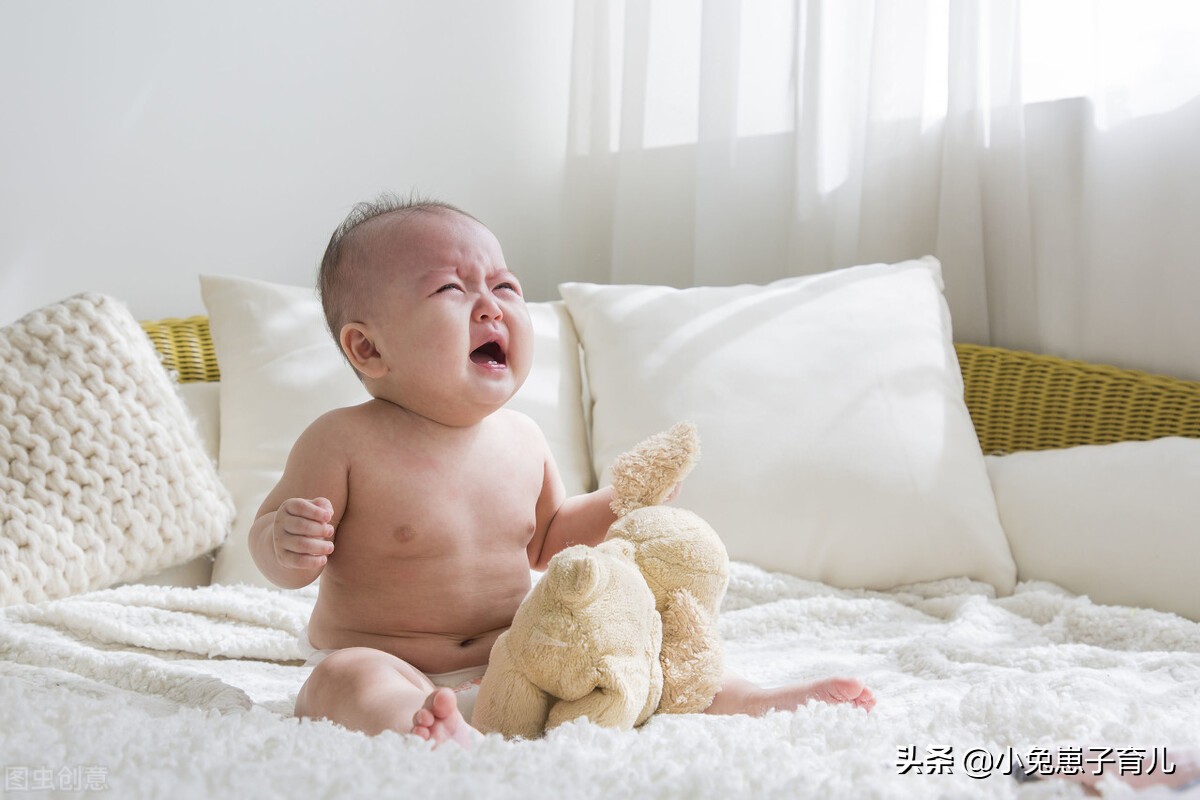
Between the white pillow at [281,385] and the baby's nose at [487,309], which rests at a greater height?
the baby's nose at [487,309]

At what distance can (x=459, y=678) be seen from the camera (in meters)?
0.97

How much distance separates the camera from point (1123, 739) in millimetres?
708

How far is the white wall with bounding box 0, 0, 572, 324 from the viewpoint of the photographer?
1862mm

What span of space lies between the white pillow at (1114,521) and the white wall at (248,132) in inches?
48.1

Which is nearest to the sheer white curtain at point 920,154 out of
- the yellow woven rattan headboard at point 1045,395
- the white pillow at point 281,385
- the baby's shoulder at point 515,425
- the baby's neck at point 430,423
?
the yellow woven rattan headboard at point 1045,395

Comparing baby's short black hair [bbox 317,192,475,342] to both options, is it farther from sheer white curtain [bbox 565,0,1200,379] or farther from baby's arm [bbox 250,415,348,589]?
sheer white curtain [bbox 565,0,1200,379]

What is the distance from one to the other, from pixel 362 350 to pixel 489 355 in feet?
0.39

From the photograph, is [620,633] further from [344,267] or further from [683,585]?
[344,267]

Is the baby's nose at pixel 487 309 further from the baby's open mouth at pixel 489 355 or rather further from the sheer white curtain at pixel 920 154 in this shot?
the sheer white curtain at pixel 920 154

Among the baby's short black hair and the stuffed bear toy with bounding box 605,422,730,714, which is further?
the baby's short black hair

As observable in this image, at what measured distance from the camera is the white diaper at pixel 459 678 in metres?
Answer: 0.89

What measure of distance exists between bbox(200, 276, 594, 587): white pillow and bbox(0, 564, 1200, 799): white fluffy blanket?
255 mm

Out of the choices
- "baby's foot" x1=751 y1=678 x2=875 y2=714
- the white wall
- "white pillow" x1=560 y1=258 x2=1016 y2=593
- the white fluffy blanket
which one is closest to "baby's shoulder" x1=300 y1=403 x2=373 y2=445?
the white fluffy blanket

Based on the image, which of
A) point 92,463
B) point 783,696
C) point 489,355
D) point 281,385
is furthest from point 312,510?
point 281,385
